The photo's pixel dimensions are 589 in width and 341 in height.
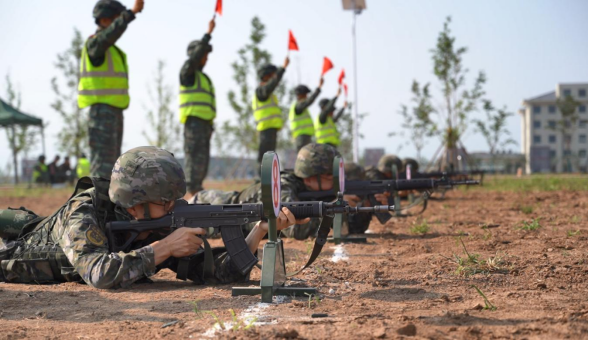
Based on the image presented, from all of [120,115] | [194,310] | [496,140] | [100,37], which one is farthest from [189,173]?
[496,140]

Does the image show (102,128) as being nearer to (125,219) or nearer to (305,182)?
(305,182)

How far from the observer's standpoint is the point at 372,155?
47.2m

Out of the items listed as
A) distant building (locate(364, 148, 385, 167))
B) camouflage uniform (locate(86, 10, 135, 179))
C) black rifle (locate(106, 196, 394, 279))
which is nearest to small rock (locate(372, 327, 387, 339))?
black rifle (locate(106, 196, 394, 279))

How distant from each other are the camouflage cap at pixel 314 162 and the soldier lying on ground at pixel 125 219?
85.4 inches

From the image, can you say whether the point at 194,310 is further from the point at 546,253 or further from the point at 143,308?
the point at 546,253

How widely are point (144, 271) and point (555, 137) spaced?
7667 centimetres

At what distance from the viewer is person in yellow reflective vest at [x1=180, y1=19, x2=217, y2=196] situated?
372 inches

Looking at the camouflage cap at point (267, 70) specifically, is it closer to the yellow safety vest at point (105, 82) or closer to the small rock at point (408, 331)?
the yellow safety vest at point (105, 82)

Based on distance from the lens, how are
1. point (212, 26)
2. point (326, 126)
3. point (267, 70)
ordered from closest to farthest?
point (212, 26), point (267, 70), point (326, 126)

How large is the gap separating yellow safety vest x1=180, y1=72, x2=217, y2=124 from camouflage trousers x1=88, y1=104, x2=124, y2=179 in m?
2.23

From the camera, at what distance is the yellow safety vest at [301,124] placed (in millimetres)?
14141

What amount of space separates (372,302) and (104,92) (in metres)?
4.93

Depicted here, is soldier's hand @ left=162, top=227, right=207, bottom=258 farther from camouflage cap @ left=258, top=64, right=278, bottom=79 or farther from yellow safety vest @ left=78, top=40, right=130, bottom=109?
camouflage cap @ left=258, top=64, right=278, bottom=79

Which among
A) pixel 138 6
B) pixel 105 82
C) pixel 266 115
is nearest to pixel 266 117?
pixel 266 115
